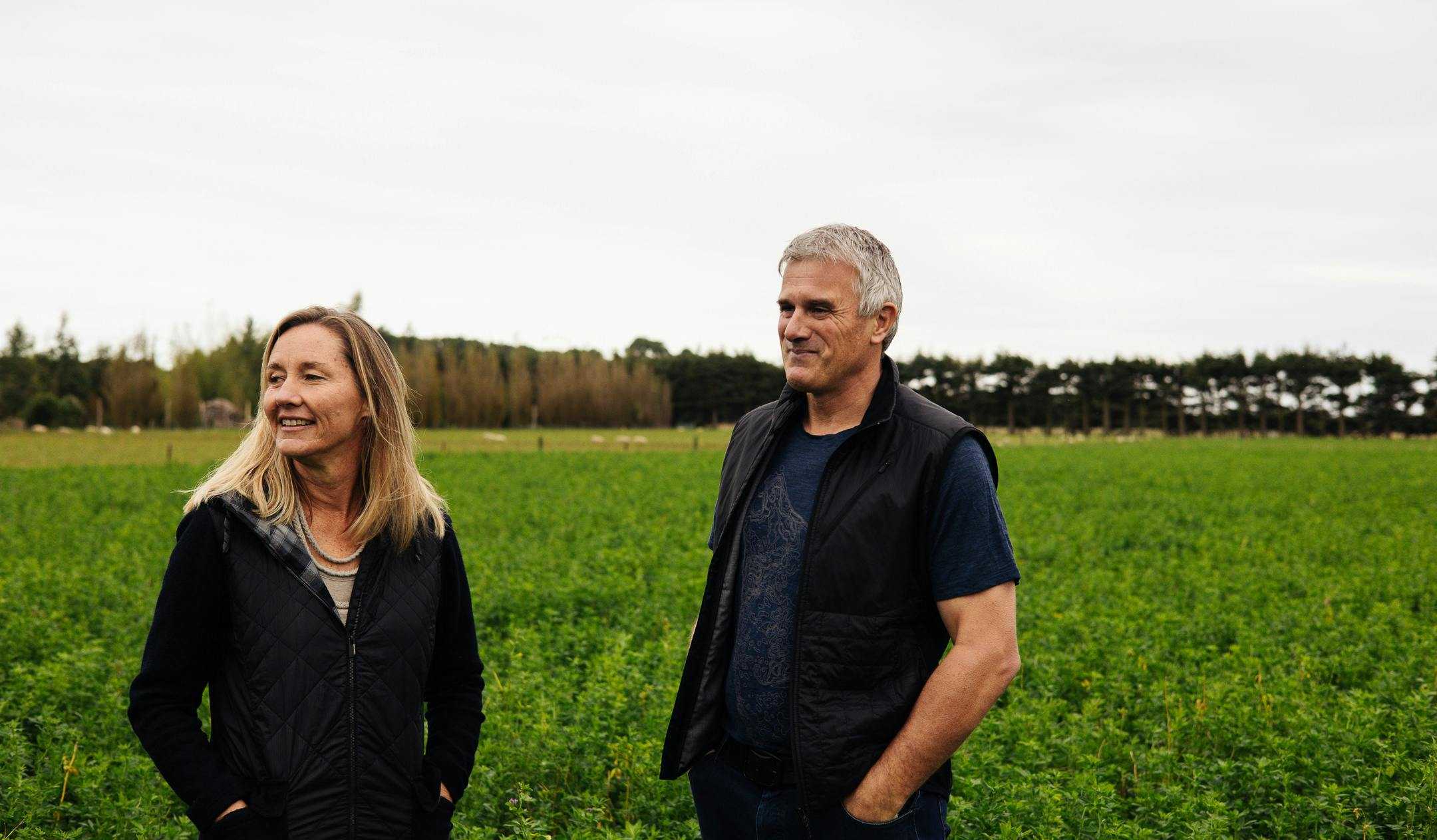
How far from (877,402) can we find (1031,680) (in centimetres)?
543

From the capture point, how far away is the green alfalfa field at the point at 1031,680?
4902 millimetres

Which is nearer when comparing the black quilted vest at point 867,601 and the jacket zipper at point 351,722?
the jacket zipper at point 351,722

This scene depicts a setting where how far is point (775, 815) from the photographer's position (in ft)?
8.95

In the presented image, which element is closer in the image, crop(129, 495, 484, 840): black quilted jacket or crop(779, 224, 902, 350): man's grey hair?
crop(129, 495, 484, 840): black quilted jacket

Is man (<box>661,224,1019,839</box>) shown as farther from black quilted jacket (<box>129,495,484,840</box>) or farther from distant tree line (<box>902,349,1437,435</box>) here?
distant tree line (<box>902,349,1437,435</box>)

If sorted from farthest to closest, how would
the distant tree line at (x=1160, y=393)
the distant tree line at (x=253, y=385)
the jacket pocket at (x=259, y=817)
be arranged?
the distant tree line at (x=1160, y=393), the distant tree line at (x=253, y=385), the jacket pocket at (x=259, y=817)

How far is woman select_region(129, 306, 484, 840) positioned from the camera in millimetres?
2420

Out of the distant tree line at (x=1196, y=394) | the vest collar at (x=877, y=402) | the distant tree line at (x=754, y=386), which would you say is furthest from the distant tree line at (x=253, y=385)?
the vest collar at (x=877, y=402)

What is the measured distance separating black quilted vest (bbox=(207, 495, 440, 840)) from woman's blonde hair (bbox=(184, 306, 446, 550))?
0.09m

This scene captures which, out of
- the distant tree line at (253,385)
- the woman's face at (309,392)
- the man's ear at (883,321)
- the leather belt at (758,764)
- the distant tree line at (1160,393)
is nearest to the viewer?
the woman's face at (309,392)

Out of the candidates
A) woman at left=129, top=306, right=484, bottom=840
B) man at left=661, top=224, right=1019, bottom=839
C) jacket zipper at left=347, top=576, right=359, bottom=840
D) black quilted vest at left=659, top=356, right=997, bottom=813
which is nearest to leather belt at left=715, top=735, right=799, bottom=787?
man at left=661, top=224, right=1019, bottom=839

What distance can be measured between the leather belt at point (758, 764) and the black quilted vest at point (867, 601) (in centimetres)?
12

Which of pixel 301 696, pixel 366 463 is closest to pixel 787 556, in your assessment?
pixel 366 463

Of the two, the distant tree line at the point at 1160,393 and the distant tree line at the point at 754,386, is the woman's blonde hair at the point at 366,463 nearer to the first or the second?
the distant tree line at the point at 754,386
